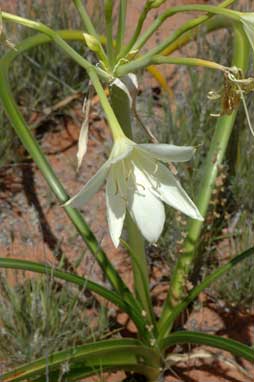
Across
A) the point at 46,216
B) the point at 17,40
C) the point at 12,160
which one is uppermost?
the point at 17,40

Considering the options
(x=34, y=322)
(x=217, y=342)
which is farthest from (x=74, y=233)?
(x=217, y=342)

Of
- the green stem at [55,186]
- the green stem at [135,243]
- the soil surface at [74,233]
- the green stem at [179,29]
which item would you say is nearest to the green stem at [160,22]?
the green stem at [179,29]

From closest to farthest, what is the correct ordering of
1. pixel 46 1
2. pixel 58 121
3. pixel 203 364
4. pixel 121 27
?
1. pixel 121 27
2. pixel 203 364
3. pixel 58 121
4. pixel 46 1

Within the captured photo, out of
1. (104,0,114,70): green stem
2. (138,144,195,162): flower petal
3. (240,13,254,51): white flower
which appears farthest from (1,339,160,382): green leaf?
(240,13,254,51): white flower

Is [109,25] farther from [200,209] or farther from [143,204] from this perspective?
[200,209]

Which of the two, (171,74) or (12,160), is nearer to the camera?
(12,160)

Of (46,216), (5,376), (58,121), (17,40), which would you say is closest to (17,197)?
(46,216)

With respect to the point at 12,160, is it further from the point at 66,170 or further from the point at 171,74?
the point at 171,74
